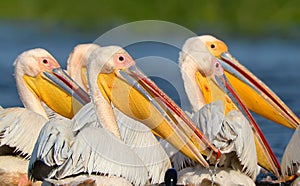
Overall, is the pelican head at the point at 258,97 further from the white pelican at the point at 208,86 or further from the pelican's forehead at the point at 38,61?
the pelican's forehead at the point at 38,61

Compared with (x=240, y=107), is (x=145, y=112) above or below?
below

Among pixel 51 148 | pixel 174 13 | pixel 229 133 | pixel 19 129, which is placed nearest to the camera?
pixel 51 148

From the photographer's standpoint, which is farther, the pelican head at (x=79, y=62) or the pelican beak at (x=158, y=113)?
the pelican head at (x=79, y=62)

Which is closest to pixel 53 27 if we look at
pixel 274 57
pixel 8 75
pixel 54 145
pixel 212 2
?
pixel 212 2

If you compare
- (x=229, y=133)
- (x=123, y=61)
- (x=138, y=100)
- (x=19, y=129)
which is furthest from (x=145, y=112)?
(x=19, y=129)

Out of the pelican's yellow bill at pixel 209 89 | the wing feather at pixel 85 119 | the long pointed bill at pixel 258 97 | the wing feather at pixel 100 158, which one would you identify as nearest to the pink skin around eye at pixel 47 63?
the wing feather at pixel 85 119

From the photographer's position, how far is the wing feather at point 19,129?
8.07 m

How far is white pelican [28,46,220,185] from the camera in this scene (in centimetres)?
712

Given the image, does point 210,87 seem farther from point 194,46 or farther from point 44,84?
point 44,84

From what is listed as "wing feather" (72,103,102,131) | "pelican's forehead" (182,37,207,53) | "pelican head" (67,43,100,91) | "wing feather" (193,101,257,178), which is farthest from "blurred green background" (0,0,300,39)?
"wing feather" (193,101,257,178)

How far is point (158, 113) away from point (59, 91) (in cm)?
136

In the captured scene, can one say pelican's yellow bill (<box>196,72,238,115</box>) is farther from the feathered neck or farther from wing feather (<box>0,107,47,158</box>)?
wing feather (<box>0,107,47,158</box>)

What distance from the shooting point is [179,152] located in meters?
8.09

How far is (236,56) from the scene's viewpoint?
23250 mm
